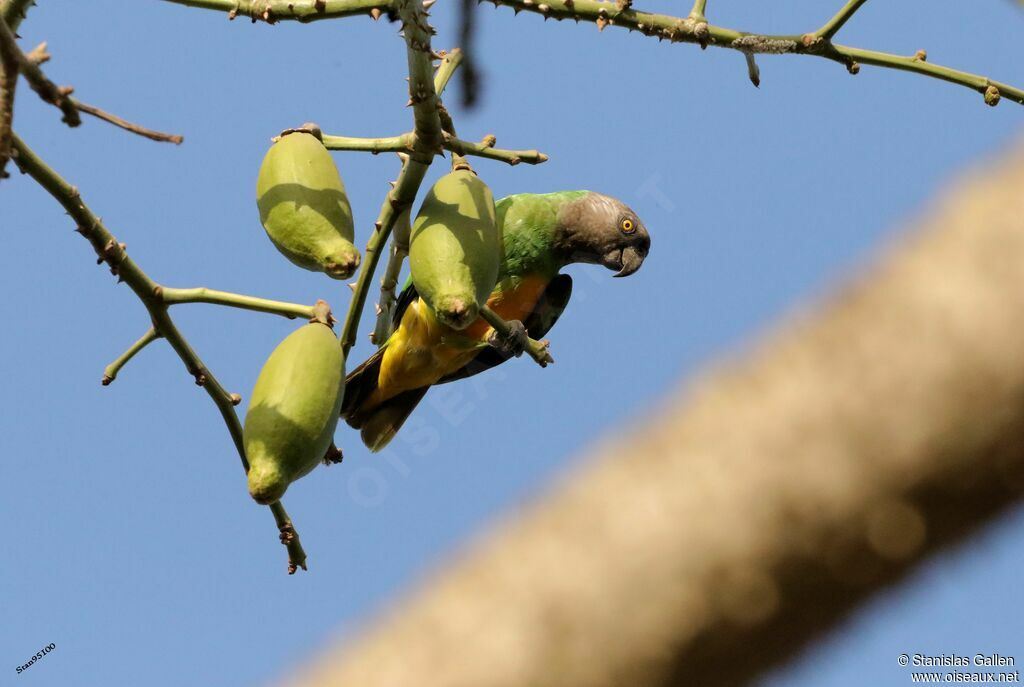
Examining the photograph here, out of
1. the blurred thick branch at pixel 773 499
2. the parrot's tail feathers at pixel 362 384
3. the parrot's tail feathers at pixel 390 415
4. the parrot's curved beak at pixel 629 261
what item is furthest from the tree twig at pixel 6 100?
the parrot's curved beak at pixel 629 261

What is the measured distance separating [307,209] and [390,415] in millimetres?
3670

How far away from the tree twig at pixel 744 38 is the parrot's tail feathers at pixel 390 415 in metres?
3.34

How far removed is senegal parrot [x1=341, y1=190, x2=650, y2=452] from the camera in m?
6.38

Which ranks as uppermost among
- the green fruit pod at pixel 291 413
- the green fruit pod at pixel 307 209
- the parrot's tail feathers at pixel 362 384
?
the parrot's tail feathers at pixel 362 384

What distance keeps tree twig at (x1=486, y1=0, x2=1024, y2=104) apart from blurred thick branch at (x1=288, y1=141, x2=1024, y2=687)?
104 inches

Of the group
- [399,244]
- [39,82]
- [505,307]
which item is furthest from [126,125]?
[505,307]

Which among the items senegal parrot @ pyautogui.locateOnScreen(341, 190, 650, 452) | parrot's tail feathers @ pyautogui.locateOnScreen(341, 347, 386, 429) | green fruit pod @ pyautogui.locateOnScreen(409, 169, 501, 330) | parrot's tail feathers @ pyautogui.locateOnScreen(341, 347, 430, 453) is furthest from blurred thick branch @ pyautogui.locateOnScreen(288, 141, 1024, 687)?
parrot's tail feathers @ pyautogui.locateOnScreen(341, 347, 430, 453)

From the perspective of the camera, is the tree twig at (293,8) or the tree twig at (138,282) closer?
the tree twig at (138,282)

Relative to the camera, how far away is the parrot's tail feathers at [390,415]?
22.3 ft

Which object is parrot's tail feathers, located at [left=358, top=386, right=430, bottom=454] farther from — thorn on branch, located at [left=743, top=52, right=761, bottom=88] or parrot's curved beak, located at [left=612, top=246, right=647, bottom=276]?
thorn on branch, located at [left=743, top=52, right=761, bottom=88]

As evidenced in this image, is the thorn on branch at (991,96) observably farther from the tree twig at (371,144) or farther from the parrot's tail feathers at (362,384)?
the parrot's tail feathers at (362,384)

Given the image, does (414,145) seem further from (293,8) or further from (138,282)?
(138,282)

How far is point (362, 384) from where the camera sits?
6.70 metres

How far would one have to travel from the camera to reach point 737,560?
1146mm
